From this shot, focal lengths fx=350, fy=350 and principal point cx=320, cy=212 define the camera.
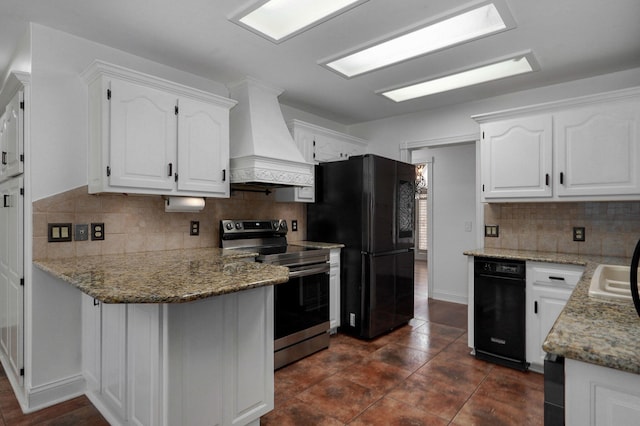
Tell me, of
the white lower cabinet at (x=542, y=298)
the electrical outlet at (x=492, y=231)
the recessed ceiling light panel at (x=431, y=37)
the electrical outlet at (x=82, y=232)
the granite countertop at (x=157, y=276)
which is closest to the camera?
the granite countertop at (x=157, y=276)

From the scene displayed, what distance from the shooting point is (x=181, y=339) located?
1.53 metres

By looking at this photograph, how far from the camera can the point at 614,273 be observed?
203 cm

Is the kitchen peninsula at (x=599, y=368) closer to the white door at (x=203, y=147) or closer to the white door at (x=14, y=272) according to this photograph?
the white door at (x=203, y=147)

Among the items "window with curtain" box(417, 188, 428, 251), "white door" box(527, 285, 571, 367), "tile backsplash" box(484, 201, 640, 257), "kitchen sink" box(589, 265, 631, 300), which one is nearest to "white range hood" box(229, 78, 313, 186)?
"tile backsplash" box(484, 201, 640, 257)

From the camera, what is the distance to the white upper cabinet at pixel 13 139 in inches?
88.9

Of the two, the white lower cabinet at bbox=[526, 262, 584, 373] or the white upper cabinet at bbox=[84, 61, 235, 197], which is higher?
the white upper cabinet at bbox=[84, 61, 235, 197]

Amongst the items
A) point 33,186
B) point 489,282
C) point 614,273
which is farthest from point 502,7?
point 33,186

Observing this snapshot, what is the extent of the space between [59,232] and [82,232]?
5.1 inches

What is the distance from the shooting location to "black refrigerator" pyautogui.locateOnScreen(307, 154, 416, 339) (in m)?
3.40

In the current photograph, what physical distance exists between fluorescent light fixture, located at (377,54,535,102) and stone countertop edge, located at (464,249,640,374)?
7.15ft

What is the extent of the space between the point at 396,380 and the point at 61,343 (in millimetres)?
2346

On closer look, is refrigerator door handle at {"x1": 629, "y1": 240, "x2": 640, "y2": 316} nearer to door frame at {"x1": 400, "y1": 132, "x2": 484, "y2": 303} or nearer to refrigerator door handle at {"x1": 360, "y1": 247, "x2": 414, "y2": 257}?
door frame at {"x1": 400, "y1": 132, "x2": 484, "y2": 303}

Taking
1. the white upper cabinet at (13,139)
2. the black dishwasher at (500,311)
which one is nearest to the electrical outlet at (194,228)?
the white upper cabinet at (13,139)

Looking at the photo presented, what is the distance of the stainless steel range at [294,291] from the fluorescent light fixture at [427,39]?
64.1 inches
